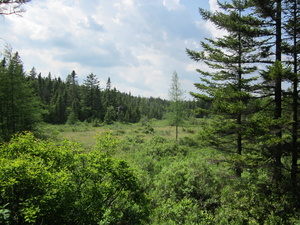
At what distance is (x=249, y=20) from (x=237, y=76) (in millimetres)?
3304

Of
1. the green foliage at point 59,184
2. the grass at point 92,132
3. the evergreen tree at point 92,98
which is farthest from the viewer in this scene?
the evergreen tree at point 92,98

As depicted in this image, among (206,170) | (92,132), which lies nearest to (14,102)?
(92,132)

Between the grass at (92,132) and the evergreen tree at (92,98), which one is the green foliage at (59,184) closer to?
the grass at (92,132)

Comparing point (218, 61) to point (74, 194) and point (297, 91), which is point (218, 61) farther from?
point (74, 194)

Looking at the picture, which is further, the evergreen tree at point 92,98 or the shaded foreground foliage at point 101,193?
the evergreen tree at point 92,98

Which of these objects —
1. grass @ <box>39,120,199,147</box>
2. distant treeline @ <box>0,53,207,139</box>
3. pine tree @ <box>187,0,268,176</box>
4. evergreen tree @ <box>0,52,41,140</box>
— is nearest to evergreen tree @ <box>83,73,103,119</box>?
distant treeline @ <box>0,53,207,139</box>

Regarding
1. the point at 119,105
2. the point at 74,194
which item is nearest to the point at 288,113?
the point at 74,194

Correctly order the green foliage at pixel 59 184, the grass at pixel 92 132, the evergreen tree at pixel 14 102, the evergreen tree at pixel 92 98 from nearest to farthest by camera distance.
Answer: the green foliage at pixel 59 184 < the evergreen tree at pixel 14 102 < the grass at pixel 92 132 < the evergreen tree at pixel 92 98

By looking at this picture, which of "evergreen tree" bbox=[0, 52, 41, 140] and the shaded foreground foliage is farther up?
"evergreen tree" bbox=[0, 52, 41, 140]

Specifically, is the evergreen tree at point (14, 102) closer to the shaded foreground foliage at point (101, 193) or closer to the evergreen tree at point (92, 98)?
the shaded foreground foliage at point (101, 193)

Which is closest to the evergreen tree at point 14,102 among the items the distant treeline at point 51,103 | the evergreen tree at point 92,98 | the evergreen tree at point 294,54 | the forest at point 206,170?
the distant treeline at point 51,103

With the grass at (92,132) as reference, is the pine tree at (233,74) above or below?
above

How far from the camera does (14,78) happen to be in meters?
17.4

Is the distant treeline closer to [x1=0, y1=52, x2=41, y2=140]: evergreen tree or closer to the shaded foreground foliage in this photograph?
[x1=0, y1=52, x2=41, y2=140]: evergreen tree
